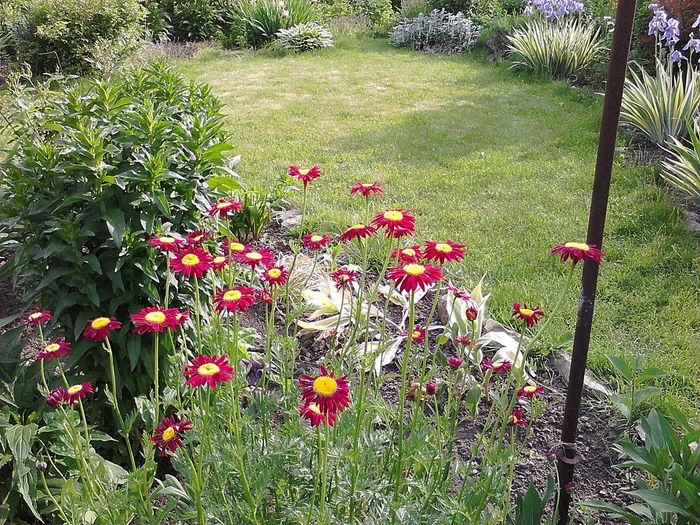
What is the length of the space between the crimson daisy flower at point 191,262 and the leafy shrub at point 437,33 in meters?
8.88

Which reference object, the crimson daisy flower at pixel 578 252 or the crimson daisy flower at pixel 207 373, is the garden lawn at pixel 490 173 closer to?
the crimson daisy flower at pixel 578 252

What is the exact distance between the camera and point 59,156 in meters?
2.25

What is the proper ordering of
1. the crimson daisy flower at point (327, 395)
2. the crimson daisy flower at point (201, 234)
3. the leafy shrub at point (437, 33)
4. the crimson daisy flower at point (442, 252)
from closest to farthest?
1. the crimson daisy flower at point (327, 395)
2. the crimson daisy flower at point (442, 252)
3. the crimson daisy flower at point (201, 234)
4. the leafy shrub at point (437, 33)

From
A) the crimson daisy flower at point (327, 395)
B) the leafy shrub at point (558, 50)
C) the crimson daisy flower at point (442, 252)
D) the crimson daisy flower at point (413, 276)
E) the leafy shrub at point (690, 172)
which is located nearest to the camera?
the crimson daisy flower at point (327, 395)

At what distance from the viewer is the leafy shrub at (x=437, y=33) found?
32.0 ft

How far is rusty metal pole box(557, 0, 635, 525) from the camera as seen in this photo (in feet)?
5.24

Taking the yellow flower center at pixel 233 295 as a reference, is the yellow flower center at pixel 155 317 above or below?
below

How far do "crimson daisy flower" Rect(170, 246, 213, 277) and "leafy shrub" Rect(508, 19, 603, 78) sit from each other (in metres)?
6.99

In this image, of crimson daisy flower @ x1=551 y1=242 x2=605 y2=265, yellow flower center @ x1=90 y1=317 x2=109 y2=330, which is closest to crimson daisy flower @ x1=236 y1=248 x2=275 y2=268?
yellow flower center @ x1=90 y1=317 x2=109 y2=330

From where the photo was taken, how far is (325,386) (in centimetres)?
125

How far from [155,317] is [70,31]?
823cm

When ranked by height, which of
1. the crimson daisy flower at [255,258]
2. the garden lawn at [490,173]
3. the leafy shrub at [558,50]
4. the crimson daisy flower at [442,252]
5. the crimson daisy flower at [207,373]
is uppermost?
the leafy shrub at [558,50]

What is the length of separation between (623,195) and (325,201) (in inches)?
81.4

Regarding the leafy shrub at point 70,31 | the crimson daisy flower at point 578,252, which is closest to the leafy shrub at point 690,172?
the crimson daisy flower at point 578,252
